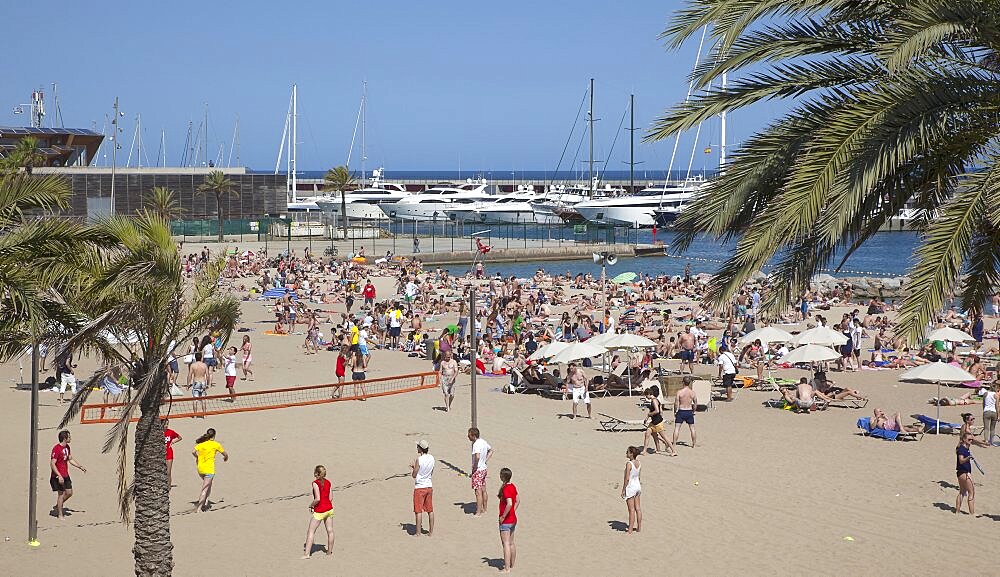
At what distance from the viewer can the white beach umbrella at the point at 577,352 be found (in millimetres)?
20641

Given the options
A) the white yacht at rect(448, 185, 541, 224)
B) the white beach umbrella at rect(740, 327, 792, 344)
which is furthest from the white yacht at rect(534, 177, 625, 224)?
the white beach umbrella at rect(740, 327, 792, 344)

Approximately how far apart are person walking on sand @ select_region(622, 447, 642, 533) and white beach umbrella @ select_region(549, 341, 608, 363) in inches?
321

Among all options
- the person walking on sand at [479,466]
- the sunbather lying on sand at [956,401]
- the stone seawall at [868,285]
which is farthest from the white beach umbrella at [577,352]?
the stone seawall at [868,285]

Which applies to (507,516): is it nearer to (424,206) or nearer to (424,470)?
(424,470)

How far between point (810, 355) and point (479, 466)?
10.1 metres

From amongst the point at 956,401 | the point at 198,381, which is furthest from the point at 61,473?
the point at 956,401

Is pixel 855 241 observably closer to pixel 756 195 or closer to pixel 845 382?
pixel 756 195

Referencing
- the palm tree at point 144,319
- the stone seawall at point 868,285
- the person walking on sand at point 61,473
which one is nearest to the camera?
the palm tree at point 144,319

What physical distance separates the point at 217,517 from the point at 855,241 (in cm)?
886

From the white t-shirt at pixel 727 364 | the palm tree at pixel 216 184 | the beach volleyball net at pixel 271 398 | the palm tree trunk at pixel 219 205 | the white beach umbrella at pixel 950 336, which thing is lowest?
the beach volleyball net at pixel 271 398

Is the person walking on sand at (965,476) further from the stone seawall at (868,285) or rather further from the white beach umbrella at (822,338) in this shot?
the stone seawall at (868,285)

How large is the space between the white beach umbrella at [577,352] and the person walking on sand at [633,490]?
321 inches

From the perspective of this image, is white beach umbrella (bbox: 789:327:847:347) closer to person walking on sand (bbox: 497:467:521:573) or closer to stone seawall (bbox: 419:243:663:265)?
person walking on sand (bbox: 497:467:521:573)

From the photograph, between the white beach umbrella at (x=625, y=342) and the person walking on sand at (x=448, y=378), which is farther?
the white beach umbrella at (x=625, y=342)
